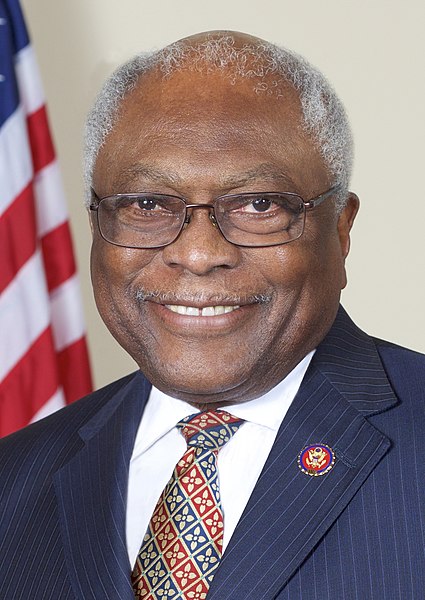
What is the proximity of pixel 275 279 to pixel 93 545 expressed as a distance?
0.48 metres

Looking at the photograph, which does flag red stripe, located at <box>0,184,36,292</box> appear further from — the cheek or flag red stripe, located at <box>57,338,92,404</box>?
the cheek

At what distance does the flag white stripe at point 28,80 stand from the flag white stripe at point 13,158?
0.06 meters

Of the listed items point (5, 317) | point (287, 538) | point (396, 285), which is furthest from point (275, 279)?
point (396, 285)

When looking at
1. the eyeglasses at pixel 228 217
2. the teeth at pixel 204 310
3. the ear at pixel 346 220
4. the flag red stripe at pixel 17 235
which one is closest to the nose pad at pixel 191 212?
the eyeglasses at pixel 228 217

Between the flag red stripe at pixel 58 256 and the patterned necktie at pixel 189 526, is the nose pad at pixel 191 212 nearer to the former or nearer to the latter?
the patterned necktie at pixel 189 526

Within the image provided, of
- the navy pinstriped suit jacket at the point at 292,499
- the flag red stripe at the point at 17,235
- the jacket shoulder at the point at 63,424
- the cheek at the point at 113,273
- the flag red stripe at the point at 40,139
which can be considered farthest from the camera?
the flag red stripe at the point at 40,139

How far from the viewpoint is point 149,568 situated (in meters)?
1.67

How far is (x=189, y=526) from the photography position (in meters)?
1.66

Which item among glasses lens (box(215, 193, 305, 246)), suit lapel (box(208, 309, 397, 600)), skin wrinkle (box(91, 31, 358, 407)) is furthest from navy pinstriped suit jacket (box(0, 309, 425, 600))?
glasses lens (box(215, 193, 305, 246))

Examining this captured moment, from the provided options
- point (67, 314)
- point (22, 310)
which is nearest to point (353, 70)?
point (67, 314)

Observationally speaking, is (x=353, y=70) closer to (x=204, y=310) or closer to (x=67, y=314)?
(x=67, y=314)

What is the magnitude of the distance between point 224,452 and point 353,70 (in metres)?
1.88

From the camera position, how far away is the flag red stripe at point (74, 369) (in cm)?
300

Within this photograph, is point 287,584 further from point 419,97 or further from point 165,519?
point 419,97
